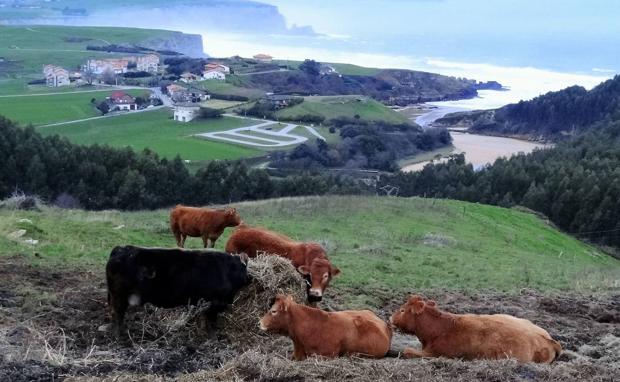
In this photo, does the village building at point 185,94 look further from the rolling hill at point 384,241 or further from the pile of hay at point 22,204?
the pile of hay at point 22,204

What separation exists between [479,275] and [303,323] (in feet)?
31.4

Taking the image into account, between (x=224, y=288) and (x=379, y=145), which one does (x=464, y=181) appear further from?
(x=224, y=288)

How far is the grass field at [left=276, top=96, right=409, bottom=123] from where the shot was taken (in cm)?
9094

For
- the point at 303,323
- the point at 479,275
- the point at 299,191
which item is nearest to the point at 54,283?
the point at 303,323

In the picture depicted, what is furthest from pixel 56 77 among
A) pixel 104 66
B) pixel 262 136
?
pixel 262 136

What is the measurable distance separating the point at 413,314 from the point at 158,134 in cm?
6630

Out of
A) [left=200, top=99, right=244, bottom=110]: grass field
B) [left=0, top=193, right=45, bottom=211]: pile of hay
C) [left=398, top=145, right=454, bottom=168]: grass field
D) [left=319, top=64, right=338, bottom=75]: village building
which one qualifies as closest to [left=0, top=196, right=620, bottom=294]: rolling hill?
[left=0, top=193, right=45, bottom=211]: pile of hay

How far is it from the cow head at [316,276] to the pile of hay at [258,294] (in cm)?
16

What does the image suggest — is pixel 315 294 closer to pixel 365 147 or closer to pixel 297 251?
pixel 297 251

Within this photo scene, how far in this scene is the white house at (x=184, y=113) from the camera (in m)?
79.9

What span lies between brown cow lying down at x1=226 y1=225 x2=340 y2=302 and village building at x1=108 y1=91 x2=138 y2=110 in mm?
77384

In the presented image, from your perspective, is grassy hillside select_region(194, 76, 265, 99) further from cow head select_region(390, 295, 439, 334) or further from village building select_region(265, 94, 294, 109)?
cow head select_region(390, 295, 439, 334)

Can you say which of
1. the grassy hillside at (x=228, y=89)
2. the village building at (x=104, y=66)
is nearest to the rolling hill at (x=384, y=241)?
the grassy hillside at (x=228, y=89)

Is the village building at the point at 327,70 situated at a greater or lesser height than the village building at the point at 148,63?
greater
